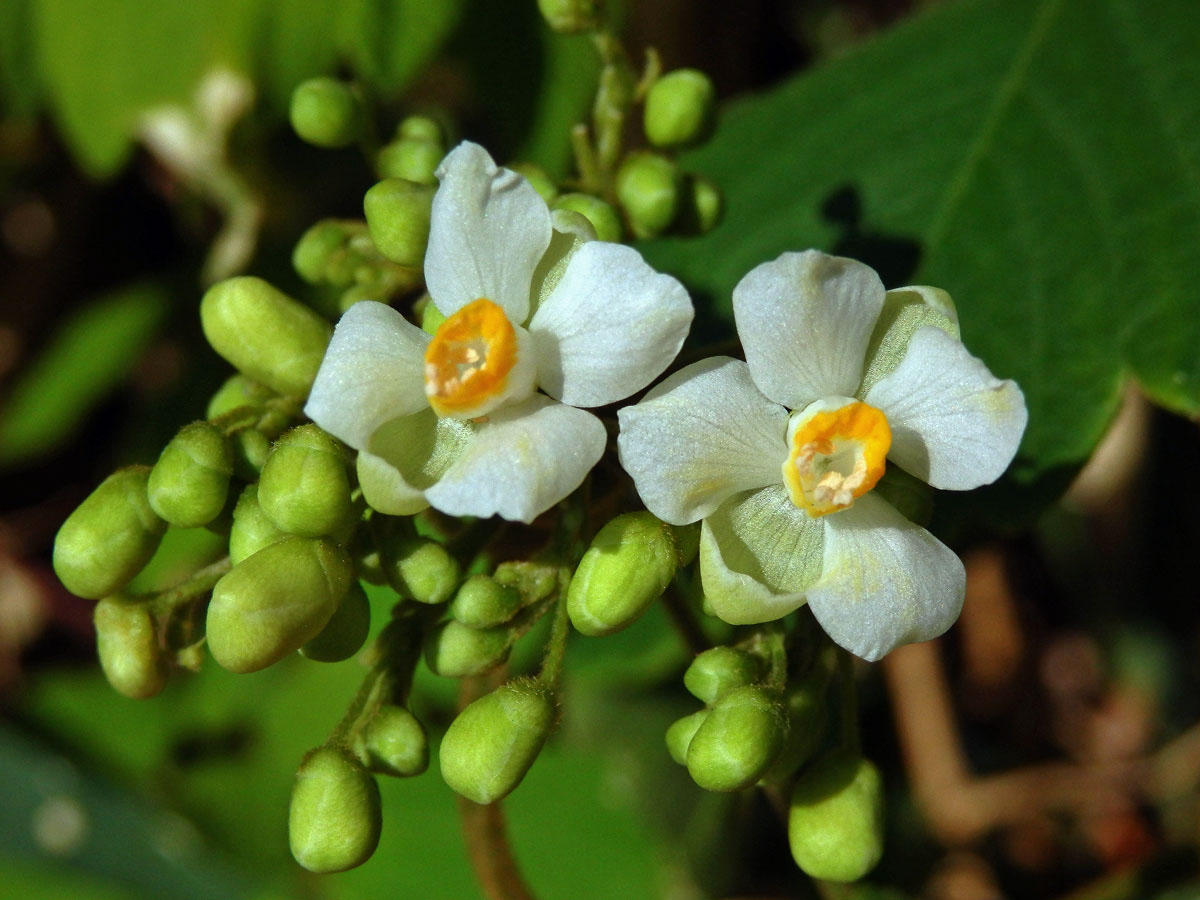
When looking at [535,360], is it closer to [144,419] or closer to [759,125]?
[759,125]

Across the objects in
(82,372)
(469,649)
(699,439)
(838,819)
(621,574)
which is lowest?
(82,372)

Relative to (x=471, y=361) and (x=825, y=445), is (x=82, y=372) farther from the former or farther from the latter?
(x=825, y=445)

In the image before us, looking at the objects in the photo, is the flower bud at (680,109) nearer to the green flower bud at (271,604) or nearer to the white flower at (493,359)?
the white flower at (493,359)

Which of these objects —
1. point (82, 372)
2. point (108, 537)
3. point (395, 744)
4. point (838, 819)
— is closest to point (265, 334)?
point (108, 537)

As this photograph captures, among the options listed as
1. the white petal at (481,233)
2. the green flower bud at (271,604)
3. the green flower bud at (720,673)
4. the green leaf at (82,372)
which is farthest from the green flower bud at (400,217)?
the green leaf at (82,372)

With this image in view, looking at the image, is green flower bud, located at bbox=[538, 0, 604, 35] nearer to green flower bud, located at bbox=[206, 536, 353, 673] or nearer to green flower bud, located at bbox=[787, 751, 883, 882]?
green flower bud, located at bbox=[206, 536, 353, 673]

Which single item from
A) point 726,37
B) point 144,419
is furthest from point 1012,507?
point 144,419
